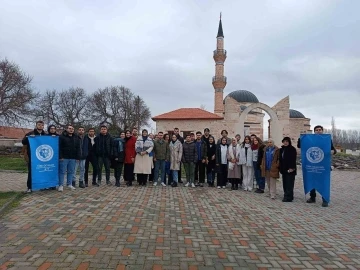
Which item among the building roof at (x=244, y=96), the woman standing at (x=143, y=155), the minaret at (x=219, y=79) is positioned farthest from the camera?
the building roof at (x=244, y=96)

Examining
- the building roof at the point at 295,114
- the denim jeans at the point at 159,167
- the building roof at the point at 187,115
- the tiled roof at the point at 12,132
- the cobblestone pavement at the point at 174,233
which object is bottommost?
the cobblestone pavement at the point at 174,233

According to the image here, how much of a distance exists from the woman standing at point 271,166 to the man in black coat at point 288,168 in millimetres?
166

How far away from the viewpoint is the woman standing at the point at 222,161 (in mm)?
9617

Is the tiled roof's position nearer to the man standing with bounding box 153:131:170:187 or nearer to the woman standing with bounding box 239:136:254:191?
the man standing with bounding box 153:131:170:187

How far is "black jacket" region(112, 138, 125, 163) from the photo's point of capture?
9.44 meters

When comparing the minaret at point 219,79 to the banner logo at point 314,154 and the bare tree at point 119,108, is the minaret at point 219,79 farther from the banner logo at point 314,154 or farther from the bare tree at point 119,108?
the banner logo at point 314,154

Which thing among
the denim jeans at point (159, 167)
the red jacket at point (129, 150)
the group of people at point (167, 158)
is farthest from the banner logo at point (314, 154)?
the red jacket at point (129, 150)

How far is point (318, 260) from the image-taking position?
3.84 metres

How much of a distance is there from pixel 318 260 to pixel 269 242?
79 centimetres

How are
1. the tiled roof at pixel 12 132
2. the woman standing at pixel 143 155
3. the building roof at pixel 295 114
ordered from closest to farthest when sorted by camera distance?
1. the woman standing at pixel 143 155
2. the building roof at pixel 295 114
3. the tiled roof at pixel 12 132

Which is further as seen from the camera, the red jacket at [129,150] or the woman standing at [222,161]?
the woman standing at [222,161]

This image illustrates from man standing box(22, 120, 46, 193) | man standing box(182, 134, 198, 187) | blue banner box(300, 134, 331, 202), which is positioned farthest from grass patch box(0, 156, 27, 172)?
blue banner box(300, 134, 331, 202)

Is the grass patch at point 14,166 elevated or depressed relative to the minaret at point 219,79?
depressed

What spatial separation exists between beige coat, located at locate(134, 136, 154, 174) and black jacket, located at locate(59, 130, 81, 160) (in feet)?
6.48
